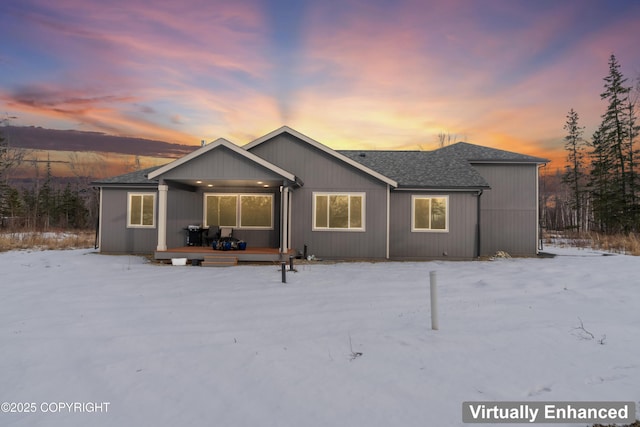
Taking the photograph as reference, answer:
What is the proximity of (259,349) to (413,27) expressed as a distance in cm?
1510

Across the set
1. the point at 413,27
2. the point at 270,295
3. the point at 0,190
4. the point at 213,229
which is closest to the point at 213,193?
the point at 213,229

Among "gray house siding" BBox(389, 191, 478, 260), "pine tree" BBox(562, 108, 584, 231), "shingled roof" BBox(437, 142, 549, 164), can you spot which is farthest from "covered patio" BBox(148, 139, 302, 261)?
"pine tree" BBox(562, 108, 584, 231)

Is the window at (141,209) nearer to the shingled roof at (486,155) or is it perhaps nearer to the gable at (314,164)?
the gable at (314,164)

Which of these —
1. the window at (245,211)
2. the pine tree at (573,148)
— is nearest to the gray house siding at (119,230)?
the window at (245,211)

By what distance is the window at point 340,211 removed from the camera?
15.2 meters

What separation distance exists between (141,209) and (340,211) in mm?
9795

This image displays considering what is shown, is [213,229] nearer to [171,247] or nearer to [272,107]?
[171,247]

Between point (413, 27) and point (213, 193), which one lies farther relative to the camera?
point (213, 193)

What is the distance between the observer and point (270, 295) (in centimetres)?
839

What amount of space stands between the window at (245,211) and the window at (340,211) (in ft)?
7.69

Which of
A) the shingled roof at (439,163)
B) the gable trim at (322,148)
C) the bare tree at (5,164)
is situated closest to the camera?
the gable trim at (322,148)

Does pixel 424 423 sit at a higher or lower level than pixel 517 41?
lower

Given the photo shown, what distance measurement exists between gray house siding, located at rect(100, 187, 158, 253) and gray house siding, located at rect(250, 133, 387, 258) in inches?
288

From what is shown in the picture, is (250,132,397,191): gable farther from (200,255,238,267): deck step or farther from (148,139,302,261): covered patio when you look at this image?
(200,255,238,267): deck step
